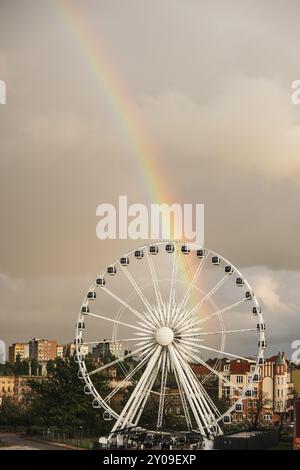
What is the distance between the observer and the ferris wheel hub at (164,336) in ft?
274

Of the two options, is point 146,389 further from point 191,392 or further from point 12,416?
point 12,416

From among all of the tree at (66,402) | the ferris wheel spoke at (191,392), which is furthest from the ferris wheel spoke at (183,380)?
the tree at (66,402)

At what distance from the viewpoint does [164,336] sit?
83688mm

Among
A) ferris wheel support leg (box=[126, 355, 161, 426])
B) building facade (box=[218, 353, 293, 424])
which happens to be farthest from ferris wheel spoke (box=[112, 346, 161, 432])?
building facade (box=[218, 353, 293, 424])

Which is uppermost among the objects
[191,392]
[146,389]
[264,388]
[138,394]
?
[264,388]

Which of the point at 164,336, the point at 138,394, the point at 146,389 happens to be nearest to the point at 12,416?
the point at 138,394

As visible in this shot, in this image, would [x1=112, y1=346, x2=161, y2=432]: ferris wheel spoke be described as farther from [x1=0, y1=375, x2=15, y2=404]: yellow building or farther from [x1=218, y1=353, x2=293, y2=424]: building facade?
[x1=0, y1=375, x2=15, y2=404]: yellow building

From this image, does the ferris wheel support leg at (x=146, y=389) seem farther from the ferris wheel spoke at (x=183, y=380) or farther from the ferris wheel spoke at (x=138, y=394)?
the ferris wheel spoke at (x=183, y=380)

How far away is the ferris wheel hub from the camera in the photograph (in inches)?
3292

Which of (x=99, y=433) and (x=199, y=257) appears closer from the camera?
(x=199, y=257)

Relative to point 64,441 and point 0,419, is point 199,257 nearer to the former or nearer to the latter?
point 64,441
